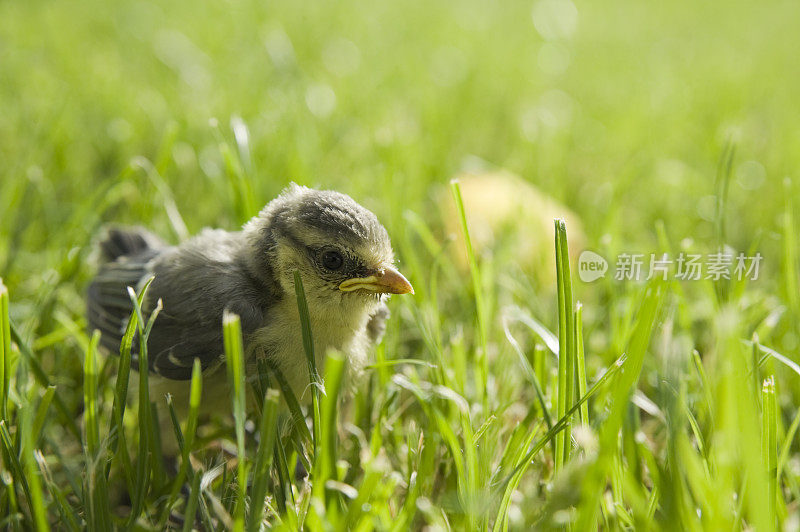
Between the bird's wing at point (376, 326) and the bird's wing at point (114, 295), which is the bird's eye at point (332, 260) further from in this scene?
the bird's wing at point (114, 295)

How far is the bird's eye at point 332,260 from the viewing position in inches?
73.1

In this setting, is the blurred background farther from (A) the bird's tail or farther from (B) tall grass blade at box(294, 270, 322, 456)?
(B) tall grass blade at box(294, 270, 322, 456)

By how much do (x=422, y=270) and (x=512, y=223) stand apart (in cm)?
42

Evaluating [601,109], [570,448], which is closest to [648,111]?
[601,109]

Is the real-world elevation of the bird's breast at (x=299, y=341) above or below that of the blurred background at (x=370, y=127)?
below

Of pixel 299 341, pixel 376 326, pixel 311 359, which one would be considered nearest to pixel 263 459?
pixel 311 359

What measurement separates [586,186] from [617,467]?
7.71ft

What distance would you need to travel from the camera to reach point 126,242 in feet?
8.13

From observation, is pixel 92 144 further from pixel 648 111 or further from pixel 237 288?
pixel 648 111

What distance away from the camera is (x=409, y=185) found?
3004mm

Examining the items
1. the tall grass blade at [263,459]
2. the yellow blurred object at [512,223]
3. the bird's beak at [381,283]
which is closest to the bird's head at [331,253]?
the bird's beak at [381,283]

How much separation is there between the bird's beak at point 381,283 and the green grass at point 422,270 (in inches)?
5.7

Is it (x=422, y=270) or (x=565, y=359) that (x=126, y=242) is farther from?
(x=565, y=359)

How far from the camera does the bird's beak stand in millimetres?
1840
